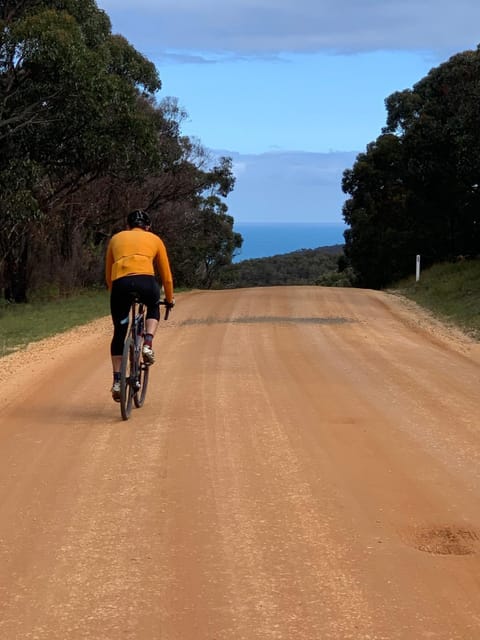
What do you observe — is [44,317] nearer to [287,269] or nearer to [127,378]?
[127,378]

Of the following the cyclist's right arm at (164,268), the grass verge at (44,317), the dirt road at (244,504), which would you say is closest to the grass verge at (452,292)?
the dirt road at (244,504)

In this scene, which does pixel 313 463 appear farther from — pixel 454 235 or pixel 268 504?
pixel 454 235

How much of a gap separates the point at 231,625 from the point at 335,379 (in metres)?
5.95

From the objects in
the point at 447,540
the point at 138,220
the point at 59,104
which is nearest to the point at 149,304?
the point at 138,220

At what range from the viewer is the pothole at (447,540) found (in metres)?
4.30

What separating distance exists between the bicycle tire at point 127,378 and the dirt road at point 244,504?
0.20 metres

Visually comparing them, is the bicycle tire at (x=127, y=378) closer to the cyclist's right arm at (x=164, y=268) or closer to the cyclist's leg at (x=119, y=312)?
the cyclist's leg at (x=119, y=312)

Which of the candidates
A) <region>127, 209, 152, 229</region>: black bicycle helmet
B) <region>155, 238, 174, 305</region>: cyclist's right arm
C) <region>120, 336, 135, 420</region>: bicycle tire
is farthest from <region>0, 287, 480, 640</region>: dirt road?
<region>127, 209, 152, 229</region>: black bicycle helmet

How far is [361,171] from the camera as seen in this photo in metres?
40.4

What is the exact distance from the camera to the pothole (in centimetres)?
430

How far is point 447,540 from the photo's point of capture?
4.45 m

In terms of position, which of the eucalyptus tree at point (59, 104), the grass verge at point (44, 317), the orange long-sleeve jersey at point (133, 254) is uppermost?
the eucalyptus tree at point (59, 104)

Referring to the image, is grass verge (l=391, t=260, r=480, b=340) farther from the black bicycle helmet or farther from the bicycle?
the black bicycle helmet

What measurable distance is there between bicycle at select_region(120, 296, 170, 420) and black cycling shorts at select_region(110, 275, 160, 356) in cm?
7
